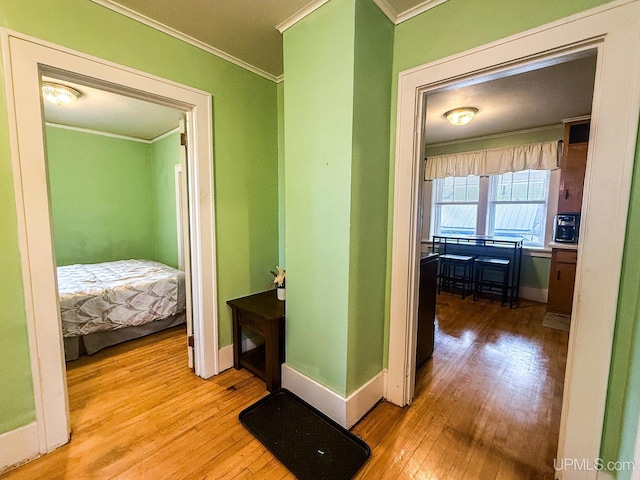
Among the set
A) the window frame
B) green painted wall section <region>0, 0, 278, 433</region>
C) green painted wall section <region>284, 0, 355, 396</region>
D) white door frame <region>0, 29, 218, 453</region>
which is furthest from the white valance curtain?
white door frame <region>0, 29, 218, 453</region>

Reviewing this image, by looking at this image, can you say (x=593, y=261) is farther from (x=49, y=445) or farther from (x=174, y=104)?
(x=49, y=445)

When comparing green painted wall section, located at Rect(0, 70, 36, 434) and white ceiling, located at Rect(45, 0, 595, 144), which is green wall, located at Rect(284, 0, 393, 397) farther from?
green painted wall section, located at Rect(0, 70, 36, 434)

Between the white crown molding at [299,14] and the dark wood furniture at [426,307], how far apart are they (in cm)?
177

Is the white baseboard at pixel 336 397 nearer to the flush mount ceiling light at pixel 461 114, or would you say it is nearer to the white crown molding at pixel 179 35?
the white crown molding at pixel 179 35

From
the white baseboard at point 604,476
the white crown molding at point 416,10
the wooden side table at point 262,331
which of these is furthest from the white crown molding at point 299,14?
the white baseboard at point 604,476

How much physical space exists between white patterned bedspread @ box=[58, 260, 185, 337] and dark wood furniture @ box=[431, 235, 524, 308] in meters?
4.15

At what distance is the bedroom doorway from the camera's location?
252cm

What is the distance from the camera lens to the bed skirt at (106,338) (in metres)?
2.39

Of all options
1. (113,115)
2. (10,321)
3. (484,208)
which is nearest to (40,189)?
(10,321)

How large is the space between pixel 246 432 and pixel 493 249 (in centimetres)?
435

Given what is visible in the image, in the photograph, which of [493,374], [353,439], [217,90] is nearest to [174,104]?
[217,90]

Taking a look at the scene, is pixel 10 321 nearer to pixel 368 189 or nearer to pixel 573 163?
pixel 368 189

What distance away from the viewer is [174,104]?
1.89 m

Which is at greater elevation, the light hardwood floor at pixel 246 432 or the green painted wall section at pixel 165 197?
the green painted wall section at pixel 165 197
